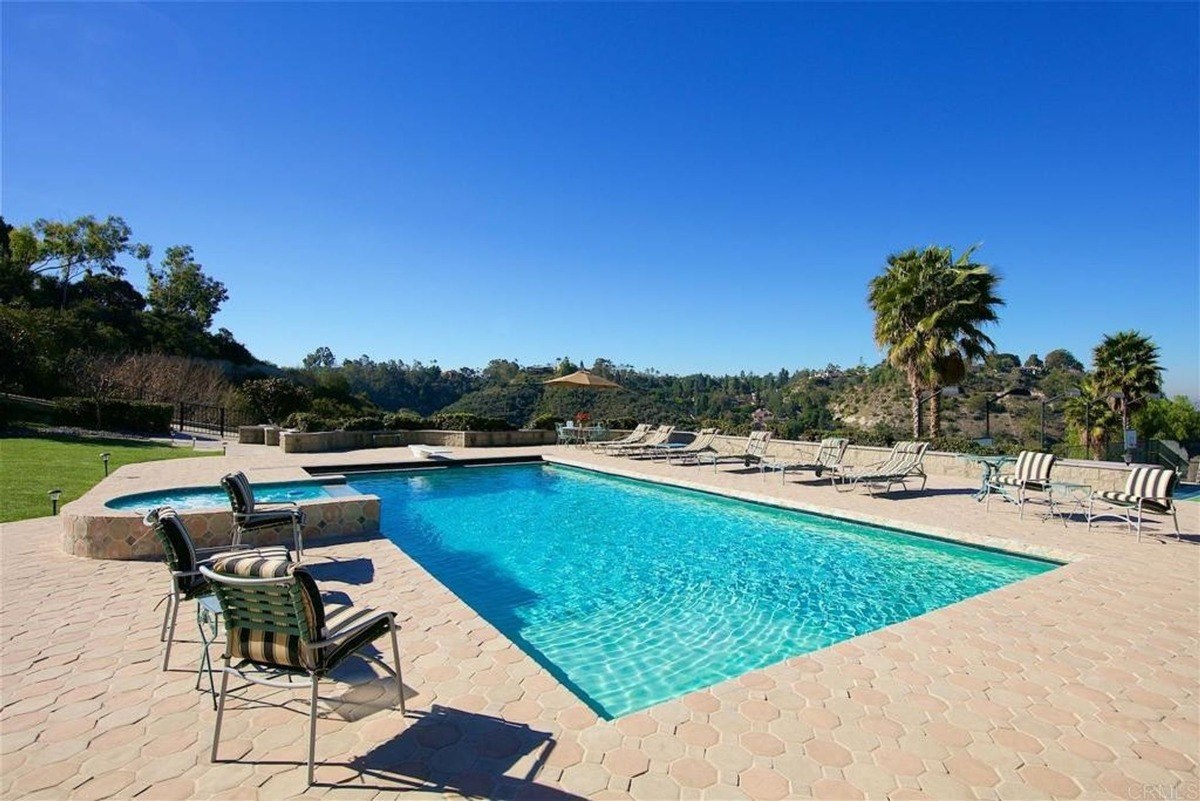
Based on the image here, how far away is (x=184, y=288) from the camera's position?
42719 millimetres

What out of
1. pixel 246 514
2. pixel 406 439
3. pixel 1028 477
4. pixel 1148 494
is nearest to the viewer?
pixel 246 514

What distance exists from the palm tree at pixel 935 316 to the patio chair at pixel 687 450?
5.74 m

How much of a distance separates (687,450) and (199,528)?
11.2 m

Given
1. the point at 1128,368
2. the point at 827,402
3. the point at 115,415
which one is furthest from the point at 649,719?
the point at 827,402

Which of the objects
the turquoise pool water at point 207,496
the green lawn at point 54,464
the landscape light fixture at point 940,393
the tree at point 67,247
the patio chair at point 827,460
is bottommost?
the turquoise pool water at point 207,496

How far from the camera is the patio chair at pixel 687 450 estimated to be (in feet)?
48.8

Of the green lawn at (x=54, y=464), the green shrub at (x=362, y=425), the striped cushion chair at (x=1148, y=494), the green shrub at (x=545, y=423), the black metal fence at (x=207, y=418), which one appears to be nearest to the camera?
Result: the striped cushion chair at (x=1148, y=494)

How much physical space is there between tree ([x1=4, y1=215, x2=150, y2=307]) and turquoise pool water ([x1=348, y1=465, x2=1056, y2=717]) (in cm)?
4149

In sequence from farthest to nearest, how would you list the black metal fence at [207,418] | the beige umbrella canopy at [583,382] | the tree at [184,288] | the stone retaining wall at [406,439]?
the tree at [184,288] → the black metal fence at [207,418] → the beige umbrella canopy at [583,382] → the stone retaining wall at [406,439]

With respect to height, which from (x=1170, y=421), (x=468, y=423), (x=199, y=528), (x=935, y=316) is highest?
Result: (x=935, y=316)

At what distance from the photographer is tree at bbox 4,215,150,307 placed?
112 ft

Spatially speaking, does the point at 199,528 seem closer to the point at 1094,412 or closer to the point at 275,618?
the point at 275,618

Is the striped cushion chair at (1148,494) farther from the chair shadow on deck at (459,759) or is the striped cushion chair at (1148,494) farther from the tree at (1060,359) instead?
the tree at (1060,359)

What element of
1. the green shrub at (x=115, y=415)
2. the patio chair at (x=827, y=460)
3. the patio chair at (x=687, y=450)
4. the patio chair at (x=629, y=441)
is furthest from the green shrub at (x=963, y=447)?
the green shrub at (x=115, y=415)
